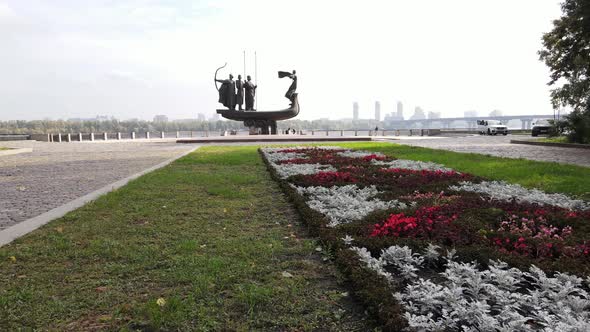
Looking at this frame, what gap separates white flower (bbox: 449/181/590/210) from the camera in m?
6.15

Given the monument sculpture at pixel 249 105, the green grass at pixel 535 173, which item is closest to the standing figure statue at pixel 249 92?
the monument sculpture at pixel 249 105

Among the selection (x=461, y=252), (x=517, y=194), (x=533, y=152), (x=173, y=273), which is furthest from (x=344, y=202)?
(x=533, y=152)

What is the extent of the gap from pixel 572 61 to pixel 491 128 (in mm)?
23685

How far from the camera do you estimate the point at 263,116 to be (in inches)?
1686

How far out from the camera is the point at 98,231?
518 centimetres

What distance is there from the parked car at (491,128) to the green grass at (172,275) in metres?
44.4

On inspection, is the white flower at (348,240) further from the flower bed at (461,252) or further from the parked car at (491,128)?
the parked car at (491,128)

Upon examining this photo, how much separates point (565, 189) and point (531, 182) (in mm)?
908

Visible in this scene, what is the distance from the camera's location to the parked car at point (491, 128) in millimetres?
44875

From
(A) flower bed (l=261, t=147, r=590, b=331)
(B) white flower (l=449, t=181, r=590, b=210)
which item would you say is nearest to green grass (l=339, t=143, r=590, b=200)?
(B) white flower (l=449, t=181, r=590, b=210)

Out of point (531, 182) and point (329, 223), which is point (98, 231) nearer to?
point (329, 223)

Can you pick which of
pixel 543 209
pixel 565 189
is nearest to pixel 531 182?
pixel 565 189

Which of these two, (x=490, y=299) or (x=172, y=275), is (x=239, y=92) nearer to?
(x=172, y=275)

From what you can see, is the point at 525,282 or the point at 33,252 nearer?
the point at 525,282
